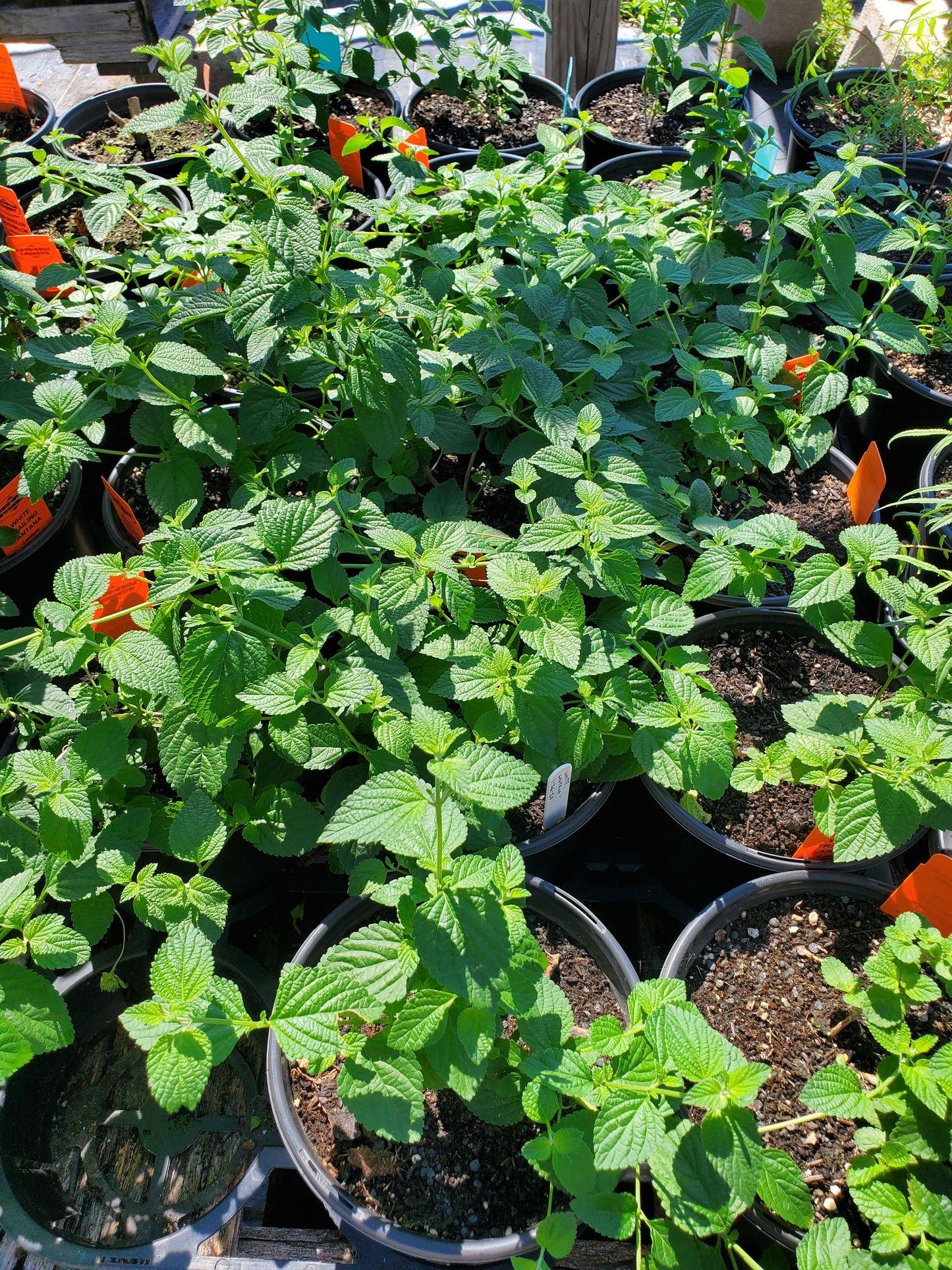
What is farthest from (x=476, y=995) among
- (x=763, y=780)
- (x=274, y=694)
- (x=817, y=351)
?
(x=817, y=351)

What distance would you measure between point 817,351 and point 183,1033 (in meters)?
1.95

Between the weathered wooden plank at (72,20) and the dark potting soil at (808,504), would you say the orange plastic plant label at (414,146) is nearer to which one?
the dark potting soil at (808,504)

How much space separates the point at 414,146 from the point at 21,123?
181 centimetres

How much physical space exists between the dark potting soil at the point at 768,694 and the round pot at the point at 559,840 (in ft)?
0.74

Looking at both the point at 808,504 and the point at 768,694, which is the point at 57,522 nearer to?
the point at 768,694

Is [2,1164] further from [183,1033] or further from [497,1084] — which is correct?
[497,1084]

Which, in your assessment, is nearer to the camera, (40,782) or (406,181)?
(40,782)

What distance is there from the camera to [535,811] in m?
1.57

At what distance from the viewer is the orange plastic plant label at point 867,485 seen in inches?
66.7

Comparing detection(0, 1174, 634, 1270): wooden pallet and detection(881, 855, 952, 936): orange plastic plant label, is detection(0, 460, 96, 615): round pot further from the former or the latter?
detection(881, 855, 952, 936): orange plastic plant label

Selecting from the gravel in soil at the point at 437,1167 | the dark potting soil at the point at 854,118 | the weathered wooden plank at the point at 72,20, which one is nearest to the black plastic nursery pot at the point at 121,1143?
the gravel in soil at the point at 437,1167

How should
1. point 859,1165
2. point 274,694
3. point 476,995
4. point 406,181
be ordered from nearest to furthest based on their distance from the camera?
point 476,995, point 859,1165, point 274,694, point 406,181

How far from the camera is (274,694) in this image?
1.26 meters

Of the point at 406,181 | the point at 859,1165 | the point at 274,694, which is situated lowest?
the point at 859,1165
